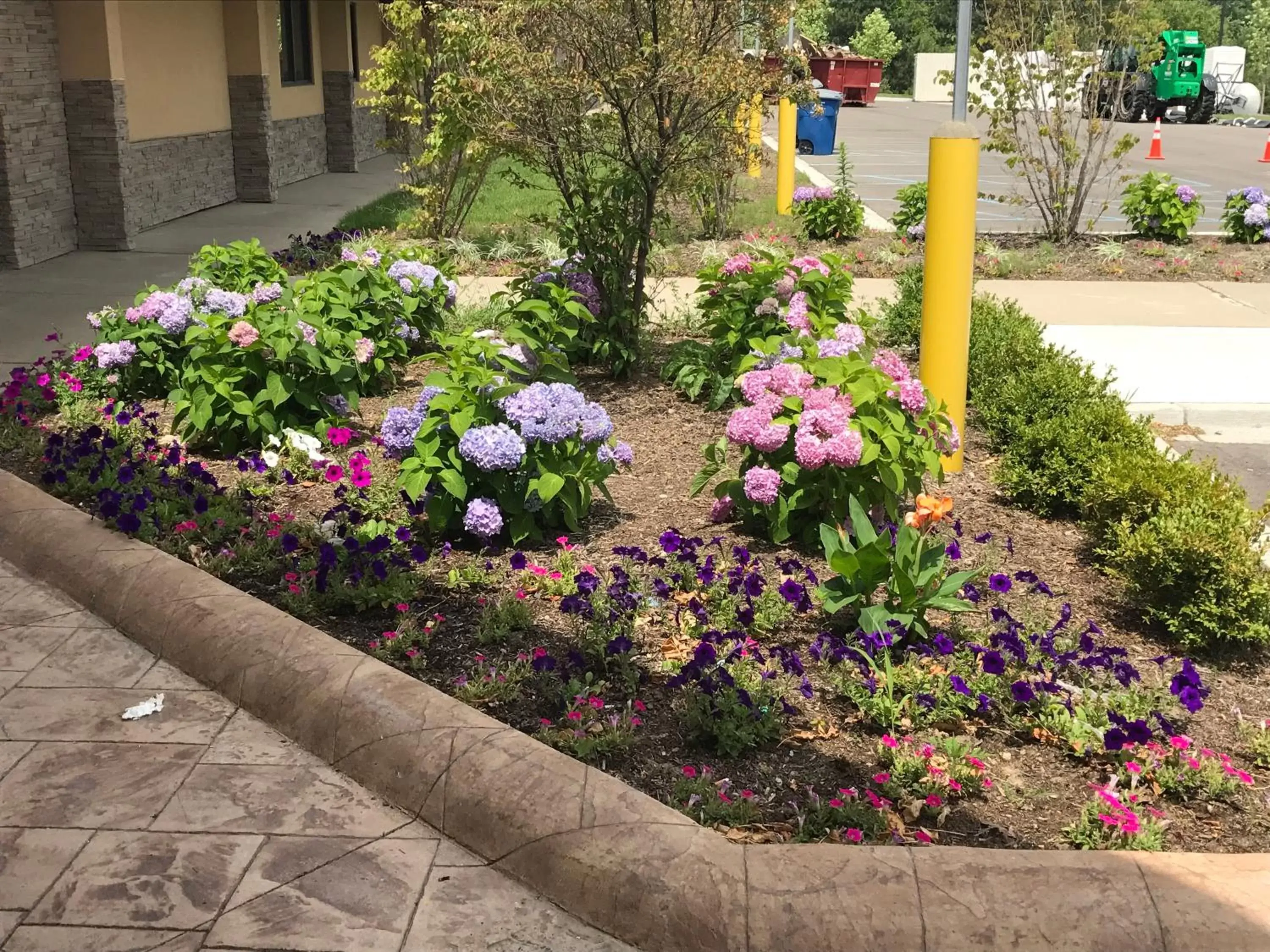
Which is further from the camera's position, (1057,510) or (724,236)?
(724,236)

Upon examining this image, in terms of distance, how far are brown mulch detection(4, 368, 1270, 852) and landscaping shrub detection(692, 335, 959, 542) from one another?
175 mm

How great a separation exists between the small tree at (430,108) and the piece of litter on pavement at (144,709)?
7.32 metres

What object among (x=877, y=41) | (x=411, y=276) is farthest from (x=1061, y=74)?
(x=877, y=41)

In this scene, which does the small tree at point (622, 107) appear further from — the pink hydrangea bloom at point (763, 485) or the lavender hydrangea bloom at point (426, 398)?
the pink hydrangea bloom at point (763, 485)

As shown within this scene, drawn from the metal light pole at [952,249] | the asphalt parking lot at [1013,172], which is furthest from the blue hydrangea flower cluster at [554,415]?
the asphalt parking lot at [1013,172]

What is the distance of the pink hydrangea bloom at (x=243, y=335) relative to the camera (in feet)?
19.0

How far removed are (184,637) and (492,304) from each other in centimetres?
469

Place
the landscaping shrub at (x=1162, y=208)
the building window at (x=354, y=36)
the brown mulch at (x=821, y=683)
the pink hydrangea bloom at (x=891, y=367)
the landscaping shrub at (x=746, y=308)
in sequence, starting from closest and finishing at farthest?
the brown mulch at (x=821, y=683)
the pink hydrangea bloom at (x=891, y=367)
the landscaping shrub at (x=746, y=308)
the landscaping shrub at (x=1162, y=208)
the building window at (x=354, y=36)

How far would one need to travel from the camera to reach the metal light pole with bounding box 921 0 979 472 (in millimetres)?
5324

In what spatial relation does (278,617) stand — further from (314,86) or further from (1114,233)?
(314,86)

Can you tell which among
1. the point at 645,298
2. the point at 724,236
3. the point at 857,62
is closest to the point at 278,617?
the point at 645,298

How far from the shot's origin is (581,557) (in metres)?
4.79

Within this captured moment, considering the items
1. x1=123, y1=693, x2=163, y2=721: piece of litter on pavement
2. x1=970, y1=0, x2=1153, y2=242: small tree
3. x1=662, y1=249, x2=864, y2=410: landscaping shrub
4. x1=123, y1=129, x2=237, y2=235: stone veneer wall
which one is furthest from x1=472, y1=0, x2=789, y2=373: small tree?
x1=123, y1=129, x2=237, y2=235: stone veneer wall

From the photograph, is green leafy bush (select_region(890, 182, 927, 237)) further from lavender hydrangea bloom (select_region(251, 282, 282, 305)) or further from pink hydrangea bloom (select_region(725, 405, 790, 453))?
pink hydrangea bloom (select_region(725, 405, 790, 453))
